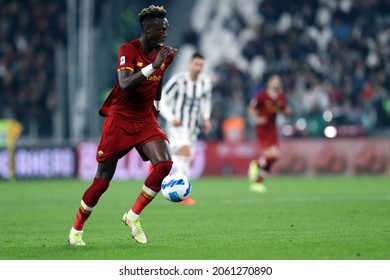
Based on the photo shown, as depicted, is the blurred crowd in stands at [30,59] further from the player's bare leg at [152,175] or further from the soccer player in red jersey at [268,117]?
the player's bare leg at [152,175]

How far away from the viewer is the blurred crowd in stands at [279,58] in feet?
91.3

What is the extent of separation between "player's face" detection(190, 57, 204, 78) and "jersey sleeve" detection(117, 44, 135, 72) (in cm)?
700

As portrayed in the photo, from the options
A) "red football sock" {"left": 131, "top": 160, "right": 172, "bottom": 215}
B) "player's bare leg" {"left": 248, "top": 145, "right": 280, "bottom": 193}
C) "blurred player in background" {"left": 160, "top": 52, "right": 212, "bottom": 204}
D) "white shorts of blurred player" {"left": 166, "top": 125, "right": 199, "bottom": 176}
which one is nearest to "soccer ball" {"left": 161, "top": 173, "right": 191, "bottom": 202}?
"red football sock" {"left": 131, "top": 160, "right": 172, "bottom": 215}

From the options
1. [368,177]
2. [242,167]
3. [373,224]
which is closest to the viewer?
[373,224]

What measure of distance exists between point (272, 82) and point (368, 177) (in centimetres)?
552

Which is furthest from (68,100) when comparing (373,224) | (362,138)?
(373,224)

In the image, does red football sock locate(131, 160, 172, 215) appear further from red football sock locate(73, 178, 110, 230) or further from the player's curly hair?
the player's curly hair

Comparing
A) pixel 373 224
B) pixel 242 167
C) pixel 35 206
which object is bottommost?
pixel 242 167

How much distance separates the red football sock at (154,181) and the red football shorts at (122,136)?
32 centimetres

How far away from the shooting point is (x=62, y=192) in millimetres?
21219

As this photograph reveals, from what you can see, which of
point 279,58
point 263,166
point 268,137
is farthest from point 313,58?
point 263,166

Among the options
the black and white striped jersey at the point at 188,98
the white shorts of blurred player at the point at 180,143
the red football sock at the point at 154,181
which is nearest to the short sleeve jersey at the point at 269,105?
the black and white striped jersey at the point at 188,98

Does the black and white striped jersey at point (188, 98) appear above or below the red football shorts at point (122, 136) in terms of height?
below

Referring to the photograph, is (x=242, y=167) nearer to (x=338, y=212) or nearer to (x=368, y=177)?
(x=368, y=177)
